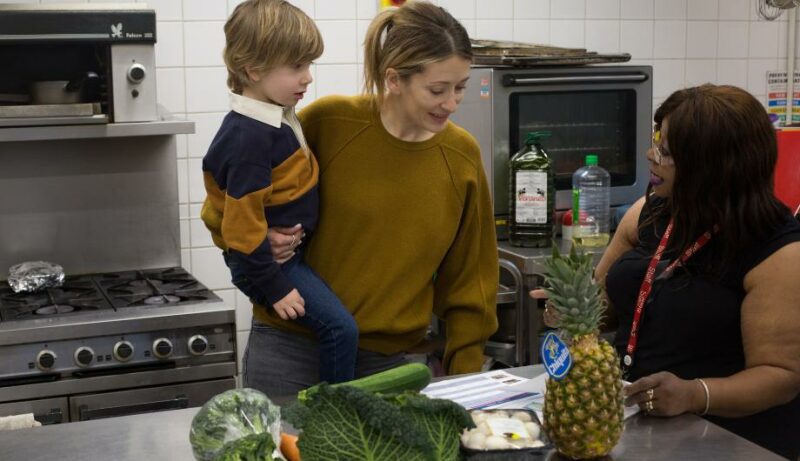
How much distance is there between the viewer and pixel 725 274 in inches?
79.7

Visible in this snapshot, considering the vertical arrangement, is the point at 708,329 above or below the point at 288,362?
above

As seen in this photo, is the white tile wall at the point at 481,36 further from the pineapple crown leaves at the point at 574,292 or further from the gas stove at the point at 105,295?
the pineapple crown leaves at the point at 574,292

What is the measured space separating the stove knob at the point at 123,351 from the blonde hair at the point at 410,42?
112cm

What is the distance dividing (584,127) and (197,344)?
1710mm

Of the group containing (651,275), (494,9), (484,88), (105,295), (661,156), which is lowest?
(105,295)

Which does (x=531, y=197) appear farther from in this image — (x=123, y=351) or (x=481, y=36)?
(x=123, y=351)

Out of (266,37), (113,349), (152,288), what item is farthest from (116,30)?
(266,37)

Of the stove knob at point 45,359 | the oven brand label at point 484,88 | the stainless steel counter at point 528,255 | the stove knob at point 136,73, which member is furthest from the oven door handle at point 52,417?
the oven brand label at point 484,88

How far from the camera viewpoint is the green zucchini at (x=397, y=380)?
4.84 feet

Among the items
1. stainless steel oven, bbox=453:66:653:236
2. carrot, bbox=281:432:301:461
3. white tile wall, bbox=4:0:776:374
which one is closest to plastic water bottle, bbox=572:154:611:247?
stainless steel oven, bbox=453:66:653:236

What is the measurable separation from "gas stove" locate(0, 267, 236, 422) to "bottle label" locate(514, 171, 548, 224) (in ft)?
3.72

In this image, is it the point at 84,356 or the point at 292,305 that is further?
Result: the point at 84,356

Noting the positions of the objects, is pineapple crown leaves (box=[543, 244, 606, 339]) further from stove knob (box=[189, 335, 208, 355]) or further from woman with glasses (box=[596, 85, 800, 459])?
stove knob (box=[189, 335, 208, 355])

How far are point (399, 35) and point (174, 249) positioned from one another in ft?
5.78
